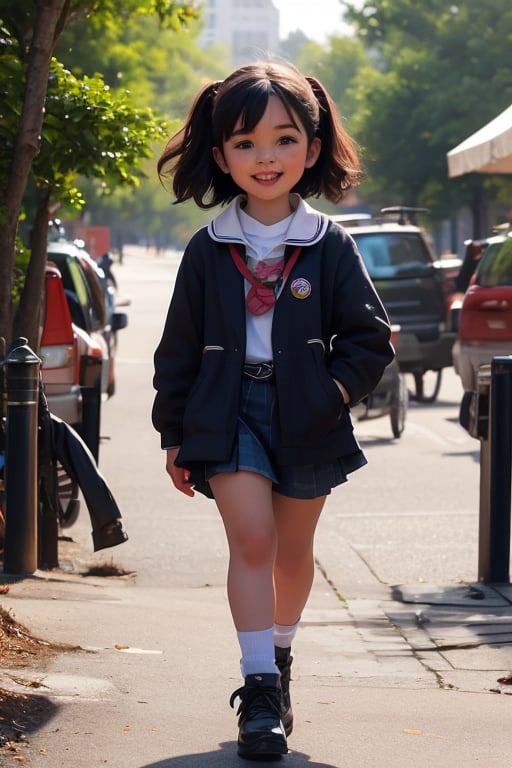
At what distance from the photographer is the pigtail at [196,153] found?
4.53 metres

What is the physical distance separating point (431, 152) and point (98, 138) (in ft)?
112

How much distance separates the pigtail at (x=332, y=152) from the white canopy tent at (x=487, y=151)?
684cm

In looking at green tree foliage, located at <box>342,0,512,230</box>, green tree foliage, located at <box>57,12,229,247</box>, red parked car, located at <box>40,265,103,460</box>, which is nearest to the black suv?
green tree foliage, located at <box>57,12,229,247</box>

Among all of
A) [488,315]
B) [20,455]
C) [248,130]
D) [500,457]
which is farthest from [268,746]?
[488,315]

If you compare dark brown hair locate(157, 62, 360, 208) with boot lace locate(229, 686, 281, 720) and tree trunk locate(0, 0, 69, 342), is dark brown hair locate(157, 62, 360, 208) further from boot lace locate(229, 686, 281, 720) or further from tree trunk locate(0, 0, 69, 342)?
tree trunk locate(0, 0, 69, 342)

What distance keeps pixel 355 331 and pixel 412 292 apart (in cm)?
1449

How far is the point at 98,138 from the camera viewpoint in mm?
8078

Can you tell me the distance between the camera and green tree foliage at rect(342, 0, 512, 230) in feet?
125

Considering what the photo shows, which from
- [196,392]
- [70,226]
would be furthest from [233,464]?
[70,226]

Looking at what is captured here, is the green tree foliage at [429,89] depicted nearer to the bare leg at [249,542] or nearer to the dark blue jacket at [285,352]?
the dark blue jacket at [285,352]

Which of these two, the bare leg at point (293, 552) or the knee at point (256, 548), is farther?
the bare leg at point (293, 552)

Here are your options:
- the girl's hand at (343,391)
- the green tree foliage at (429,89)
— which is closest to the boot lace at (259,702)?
the girl's hand at (343,391)

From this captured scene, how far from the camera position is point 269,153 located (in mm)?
4312

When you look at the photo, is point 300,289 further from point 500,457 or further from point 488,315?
point 488,315
